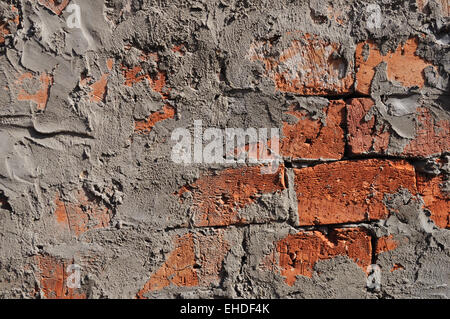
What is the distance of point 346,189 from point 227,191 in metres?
0.40

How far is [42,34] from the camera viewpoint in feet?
4.06

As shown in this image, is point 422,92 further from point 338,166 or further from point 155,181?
point 155,181

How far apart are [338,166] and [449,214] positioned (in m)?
0.43

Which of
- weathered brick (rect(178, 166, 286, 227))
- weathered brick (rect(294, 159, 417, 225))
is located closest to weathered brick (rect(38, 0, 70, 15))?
weathered brick (rect(178, 166, 286, 227))

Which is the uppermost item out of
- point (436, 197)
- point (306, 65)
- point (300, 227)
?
point (306, 65)

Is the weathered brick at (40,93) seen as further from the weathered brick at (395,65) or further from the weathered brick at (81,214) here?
the weathered brick at (395,65)

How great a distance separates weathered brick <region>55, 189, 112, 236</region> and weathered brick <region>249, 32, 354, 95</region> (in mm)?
679

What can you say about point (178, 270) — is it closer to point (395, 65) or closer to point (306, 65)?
Answer: point (306, 65)

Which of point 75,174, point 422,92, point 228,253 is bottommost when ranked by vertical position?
point 228,253

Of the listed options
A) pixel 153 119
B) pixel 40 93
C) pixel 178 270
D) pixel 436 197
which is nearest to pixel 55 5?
pixel 40 93

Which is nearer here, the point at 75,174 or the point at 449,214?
the point at 75,174

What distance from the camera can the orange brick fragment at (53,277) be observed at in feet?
4.18

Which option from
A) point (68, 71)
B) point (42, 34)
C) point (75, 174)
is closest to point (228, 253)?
point (75, 174)

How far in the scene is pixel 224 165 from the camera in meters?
1.35
